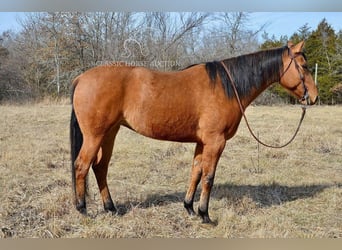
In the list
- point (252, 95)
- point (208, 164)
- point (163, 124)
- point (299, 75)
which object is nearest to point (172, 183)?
point (208, 164)

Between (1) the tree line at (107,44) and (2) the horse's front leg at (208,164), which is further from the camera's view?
(1) the tree line at (107,44)

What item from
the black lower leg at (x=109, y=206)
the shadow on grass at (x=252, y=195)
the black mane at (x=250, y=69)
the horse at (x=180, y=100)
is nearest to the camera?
the horse at (x=180, y=100)

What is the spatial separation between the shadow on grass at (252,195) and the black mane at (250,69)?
0.92 meters

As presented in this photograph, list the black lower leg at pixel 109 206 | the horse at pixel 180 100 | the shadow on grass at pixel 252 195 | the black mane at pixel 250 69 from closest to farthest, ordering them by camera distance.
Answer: the horse at pixel 180 100 → the black mane at pixel 250 69 → the black lower leg at pixel 109 206 → the shadow on grass at pixel 252 195

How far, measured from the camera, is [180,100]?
7.51ft

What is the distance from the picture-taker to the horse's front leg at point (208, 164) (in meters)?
2.29

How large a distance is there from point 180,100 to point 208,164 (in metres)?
0.48

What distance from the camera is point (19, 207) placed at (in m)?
2.48

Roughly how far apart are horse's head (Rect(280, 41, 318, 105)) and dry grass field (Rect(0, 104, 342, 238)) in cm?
89

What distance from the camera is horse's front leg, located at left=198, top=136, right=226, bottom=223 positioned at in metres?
2.29

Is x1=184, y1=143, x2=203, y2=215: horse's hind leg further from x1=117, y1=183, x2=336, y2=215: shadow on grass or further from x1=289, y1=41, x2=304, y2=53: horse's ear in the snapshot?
x1=289, y1=41, x2=304, y2=53: horse's ear

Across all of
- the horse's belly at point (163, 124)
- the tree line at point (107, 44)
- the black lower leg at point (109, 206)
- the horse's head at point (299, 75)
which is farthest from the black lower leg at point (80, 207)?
the horse's head at point (299, 75)

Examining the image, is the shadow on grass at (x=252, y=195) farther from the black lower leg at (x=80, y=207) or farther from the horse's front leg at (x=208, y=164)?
the horse's front leg at (x=208, y=164)

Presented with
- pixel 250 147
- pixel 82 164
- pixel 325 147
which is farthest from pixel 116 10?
pixel 325 147
